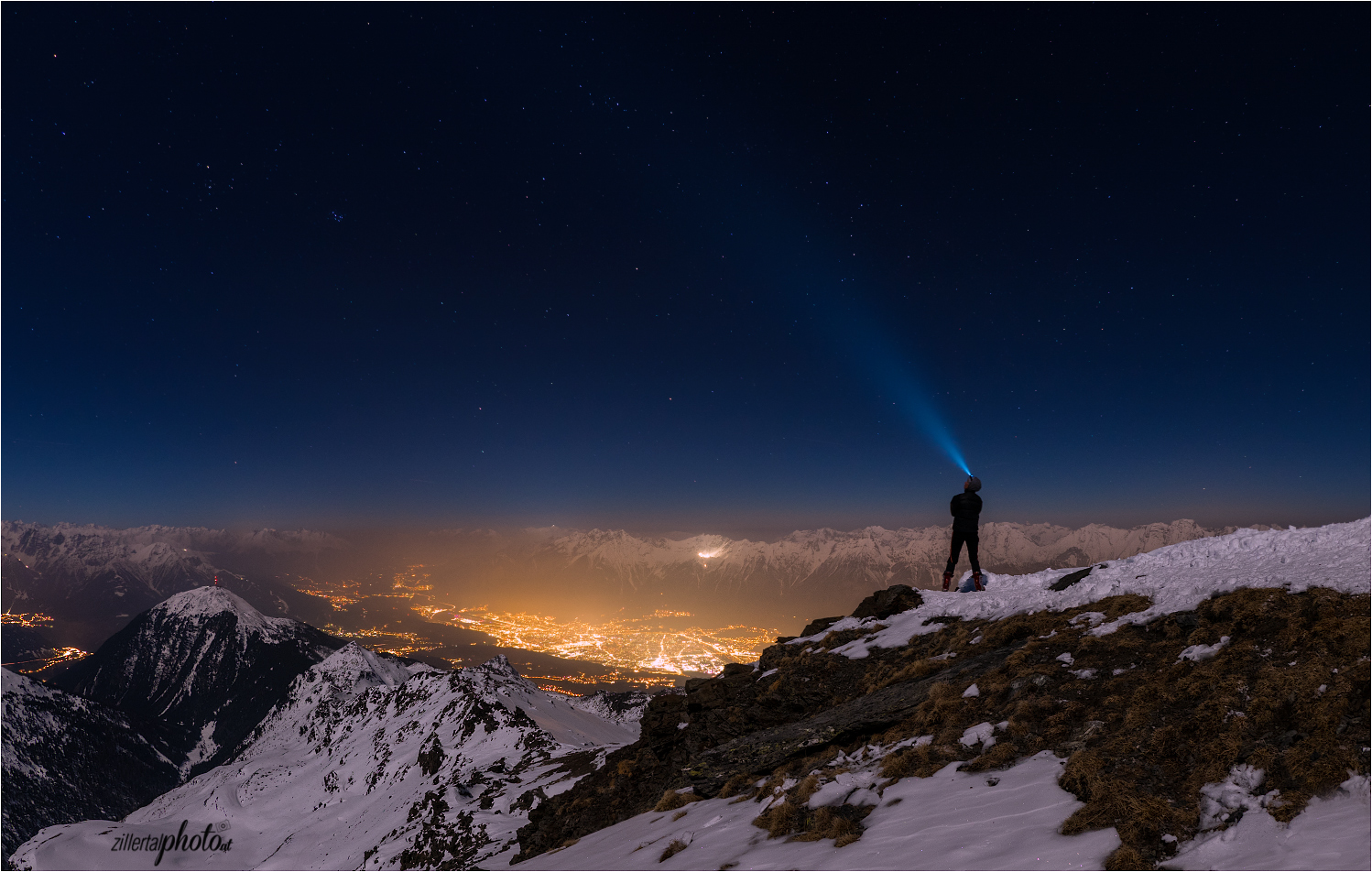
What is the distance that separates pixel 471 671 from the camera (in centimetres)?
15962

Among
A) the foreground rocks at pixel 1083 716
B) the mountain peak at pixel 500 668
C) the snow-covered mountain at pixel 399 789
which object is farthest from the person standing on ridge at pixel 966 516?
the mountain peak at pixel 500 668

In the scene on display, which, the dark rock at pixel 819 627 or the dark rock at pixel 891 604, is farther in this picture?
the dark rock at pixel 819 627

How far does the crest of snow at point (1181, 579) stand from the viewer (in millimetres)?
12484

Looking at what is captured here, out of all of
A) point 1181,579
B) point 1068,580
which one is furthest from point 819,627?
point 1181,579

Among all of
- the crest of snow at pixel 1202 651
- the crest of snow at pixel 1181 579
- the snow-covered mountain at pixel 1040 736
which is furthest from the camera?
the crest of snow at pixel 1181 579

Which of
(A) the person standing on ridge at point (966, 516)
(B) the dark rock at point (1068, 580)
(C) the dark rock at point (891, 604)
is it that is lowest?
(C) the dark rock at point (891, 604)

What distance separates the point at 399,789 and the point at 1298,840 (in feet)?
436

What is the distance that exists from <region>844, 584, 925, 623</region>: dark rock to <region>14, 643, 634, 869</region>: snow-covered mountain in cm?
2122

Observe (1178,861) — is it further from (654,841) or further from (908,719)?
(654,841)

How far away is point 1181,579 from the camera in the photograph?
49.2ft

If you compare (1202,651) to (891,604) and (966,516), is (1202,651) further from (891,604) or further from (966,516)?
(891,604)

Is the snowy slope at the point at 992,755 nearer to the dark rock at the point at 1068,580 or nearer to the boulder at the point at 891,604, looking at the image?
the dark rock at the point at 1068,580

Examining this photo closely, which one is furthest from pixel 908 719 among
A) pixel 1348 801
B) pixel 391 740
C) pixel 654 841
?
pixel 391 740

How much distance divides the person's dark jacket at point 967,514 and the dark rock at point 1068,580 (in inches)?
116
